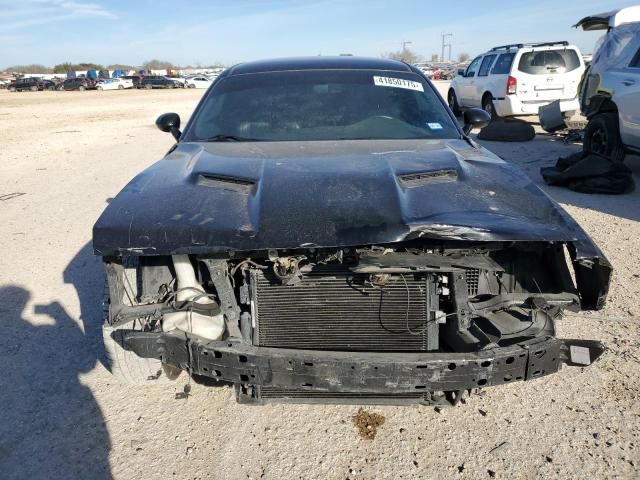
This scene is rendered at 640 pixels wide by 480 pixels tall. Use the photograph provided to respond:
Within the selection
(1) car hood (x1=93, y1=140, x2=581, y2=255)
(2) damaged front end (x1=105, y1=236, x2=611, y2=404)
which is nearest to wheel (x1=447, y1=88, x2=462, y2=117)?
(1) car hood (x1=93, y1=140, x2=581, y2=255)

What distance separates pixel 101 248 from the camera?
2107 millimetres

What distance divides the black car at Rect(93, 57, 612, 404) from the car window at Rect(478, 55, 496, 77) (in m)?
11.5

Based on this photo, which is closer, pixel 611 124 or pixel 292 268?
pixel 292 268

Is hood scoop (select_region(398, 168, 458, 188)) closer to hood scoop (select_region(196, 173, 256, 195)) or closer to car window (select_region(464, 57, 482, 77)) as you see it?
hood scoop (select_region(196, 173, 256, 195))

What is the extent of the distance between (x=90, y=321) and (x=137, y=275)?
131 cm

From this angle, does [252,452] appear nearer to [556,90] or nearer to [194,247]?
[194,247]

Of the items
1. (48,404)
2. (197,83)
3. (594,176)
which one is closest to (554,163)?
(594,176)

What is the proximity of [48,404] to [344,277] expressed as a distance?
1.80 meters

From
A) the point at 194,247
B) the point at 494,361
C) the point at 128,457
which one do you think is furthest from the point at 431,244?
the point at 128,457

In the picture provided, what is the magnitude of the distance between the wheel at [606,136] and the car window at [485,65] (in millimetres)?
6018

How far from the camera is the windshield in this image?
3.34m

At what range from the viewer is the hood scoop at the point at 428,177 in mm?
2432

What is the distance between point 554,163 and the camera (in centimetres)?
847

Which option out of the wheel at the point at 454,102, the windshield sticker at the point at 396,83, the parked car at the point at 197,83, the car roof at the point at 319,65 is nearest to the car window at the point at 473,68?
the wheel at the point at 454,102
